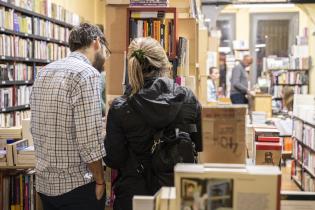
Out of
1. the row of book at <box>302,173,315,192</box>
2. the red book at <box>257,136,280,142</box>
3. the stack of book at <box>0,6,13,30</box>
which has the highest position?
the stack of book at <box>0,6,13,30</box>

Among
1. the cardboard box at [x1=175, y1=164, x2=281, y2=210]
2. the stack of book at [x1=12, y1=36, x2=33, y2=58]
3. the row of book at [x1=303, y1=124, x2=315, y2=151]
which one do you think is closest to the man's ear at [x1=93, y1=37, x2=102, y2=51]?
the cardboard box at [x1=175, y1=164, x2=281, y2=210]

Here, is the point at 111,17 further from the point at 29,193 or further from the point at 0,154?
the point at 29,193

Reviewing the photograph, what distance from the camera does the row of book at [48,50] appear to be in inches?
298

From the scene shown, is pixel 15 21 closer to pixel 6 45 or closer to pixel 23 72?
pixel 6 45

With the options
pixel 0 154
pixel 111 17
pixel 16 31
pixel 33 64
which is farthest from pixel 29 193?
pixel 33 64

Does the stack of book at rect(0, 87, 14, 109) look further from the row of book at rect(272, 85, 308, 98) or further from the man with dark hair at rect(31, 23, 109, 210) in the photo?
the row of book at rect(272, 85, 308, 98)

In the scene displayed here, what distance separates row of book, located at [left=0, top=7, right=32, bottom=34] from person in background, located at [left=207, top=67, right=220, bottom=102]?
3.11 meters

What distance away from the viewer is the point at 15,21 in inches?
259

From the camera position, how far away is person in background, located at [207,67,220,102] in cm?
888

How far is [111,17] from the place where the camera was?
12.2 ft

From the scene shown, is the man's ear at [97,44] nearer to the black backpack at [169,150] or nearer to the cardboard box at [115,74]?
the black backpack at [169,150]

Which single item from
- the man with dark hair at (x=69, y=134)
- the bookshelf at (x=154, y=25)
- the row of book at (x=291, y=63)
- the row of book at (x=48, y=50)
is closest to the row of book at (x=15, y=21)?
the row of book at (x=48, y=50)

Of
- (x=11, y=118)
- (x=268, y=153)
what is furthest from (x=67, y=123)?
(x=11, y=118)

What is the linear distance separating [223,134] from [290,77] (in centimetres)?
1124
